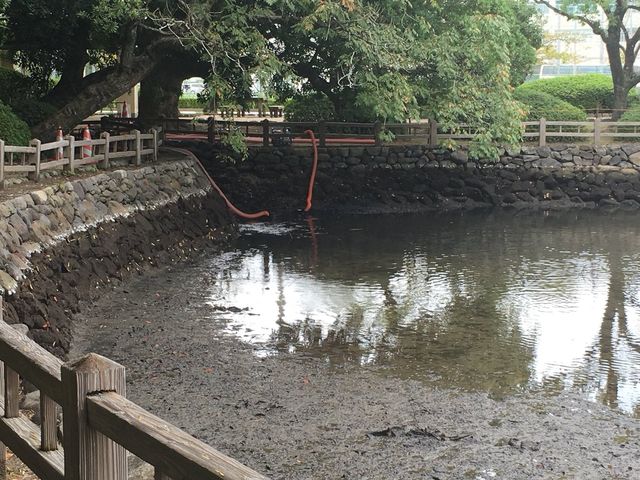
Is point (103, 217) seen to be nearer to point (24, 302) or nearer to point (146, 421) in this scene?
point (24, 302)

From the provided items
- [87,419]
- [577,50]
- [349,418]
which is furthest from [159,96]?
[577,50]

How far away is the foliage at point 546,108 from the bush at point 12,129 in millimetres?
15251

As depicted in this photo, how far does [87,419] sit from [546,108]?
84.5 feet

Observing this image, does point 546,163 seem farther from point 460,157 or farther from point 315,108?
point 315,108

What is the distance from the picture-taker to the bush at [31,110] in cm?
1941

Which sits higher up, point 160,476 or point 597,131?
point 597,131

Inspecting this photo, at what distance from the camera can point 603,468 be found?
25.8 ft

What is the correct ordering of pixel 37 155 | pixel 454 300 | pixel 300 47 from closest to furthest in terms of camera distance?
1. pixel 454 300
2. pixel 37 155
3. pixel 300 47

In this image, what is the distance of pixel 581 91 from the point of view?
31328 millimetres

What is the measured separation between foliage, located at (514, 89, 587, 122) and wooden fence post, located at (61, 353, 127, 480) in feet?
81.1

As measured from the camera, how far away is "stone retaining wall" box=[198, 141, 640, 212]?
24.5 meters

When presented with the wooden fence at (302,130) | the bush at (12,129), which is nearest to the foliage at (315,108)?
the wooden fence at (302,130)

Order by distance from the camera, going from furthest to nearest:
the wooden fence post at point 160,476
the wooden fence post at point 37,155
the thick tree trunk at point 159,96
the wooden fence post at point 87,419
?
the thick tree trunk at point 159,96
the wooden fence post at point 37,155
the wooden fence post at point 87,419
the wooden fence post at point 160,476

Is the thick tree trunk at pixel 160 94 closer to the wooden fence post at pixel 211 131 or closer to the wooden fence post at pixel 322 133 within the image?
the wooden fence post at pixel 211 131
